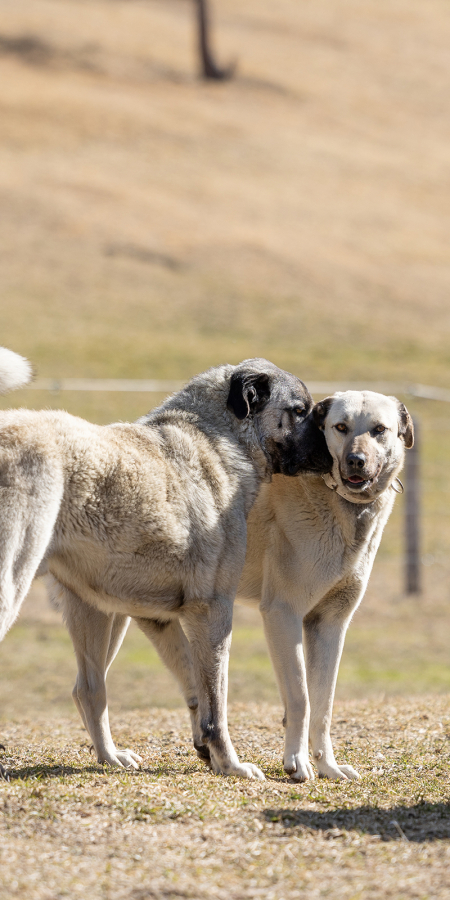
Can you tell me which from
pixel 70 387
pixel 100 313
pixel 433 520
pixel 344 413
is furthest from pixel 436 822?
pixel 100 313

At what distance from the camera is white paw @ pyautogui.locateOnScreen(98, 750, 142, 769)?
5.20m

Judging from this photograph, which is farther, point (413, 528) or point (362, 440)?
point (413, 528)

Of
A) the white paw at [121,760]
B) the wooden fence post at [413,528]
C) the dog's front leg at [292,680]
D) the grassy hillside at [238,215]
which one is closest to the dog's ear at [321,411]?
the dog's front leg at [292,680]

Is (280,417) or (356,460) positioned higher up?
(280,417)

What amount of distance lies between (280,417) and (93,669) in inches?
68.1

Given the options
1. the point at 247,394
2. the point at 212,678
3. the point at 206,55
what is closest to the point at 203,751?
the point at 212,678

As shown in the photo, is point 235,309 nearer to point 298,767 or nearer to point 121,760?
point 121,760

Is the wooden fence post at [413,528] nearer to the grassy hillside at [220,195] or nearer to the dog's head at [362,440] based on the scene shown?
the dog's head at [362,440]

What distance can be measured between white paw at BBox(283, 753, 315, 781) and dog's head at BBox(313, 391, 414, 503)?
4.55 ft

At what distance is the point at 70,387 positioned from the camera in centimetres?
1185

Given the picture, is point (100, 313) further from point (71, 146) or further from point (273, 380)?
point (273, 380)

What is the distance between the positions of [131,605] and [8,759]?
1.31 m

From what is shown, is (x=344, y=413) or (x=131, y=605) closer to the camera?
(x=131, y=605)

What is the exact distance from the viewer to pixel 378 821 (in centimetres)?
416
